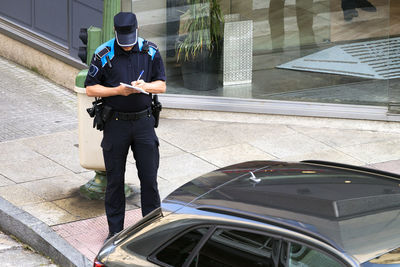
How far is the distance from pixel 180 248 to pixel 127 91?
2.35m

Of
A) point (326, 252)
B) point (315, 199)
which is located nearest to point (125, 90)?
point (315, 199)

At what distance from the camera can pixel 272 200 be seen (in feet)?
14.7

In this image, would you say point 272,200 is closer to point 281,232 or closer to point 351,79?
point 281,232

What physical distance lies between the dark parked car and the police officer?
181 centimetres

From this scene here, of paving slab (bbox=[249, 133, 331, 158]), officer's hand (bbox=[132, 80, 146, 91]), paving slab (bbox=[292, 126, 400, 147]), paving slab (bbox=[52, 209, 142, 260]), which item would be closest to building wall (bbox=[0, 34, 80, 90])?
paving slab (bbox=[249, 133, 331, 158])

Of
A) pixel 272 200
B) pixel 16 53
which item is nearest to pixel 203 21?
pixel 16 53

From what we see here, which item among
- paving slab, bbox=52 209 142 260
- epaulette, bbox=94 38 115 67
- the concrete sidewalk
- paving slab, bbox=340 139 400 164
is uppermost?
epaulette, bbox=94 38 115 67

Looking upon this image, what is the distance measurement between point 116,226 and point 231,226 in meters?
2.85

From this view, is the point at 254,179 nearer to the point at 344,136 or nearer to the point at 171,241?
the point at 171,241

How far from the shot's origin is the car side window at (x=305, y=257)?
398 centimetres

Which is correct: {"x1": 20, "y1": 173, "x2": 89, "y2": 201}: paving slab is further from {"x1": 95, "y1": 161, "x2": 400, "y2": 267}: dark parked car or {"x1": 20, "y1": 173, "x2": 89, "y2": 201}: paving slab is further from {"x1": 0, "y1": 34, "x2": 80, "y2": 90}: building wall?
{"x1": 0, "y1": 34, "x2": 80, "y2": 90}: building wall

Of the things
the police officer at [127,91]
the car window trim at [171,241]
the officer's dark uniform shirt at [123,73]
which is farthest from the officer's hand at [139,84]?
the car window trim at [171,241]

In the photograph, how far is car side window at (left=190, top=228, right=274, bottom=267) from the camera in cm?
418

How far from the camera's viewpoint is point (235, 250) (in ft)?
14.1
